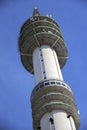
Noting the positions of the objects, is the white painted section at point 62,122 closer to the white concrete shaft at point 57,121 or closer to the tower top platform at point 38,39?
the white concrete shaft at point 57,121

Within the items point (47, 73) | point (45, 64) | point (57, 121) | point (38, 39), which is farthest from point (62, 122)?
point (38, 39)

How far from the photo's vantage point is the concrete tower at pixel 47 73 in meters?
62.6

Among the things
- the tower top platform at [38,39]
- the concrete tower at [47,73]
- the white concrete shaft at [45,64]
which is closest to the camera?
the concrete tower at [47,73]

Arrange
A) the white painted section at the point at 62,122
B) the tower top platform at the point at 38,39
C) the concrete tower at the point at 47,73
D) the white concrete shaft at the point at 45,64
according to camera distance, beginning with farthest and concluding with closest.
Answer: the tower top platform at the point at 38,39 → the white concrete shaft at the point at 45,64 → the concrete tower at the point at 47,73 → the white painted section at the point at 62,122

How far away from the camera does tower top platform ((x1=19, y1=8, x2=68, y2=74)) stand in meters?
82.8

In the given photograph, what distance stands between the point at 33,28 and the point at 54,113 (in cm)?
3000

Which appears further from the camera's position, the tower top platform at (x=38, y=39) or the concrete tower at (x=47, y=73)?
the tower top platform at (x=38, y=39)

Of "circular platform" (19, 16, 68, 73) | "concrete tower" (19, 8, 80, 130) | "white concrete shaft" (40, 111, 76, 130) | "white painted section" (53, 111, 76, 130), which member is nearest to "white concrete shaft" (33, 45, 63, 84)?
"concrete tower" (19, 8, 80, 130)

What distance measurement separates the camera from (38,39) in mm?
82500

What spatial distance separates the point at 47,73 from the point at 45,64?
3.17 meters

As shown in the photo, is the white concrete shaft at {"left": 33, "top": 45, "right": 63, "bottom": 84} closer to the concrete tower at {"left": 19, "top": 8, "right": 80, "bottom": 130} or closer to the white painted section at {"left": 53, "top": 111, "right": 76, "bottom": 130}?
the concrete tower at {"left": 19, "top": 8, "right": 80, "bottom": 130}

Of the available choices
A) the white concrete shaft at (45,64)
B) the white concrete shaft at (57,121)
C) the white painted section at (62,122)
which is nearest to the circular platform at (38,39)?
the white concrete shaft at (45,64)

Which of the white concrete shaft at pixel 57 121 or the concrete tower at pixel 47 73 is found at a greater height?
the concrete tower at pixel 47 73

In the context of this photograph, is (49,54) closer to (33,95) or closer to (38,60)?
(38,60)
